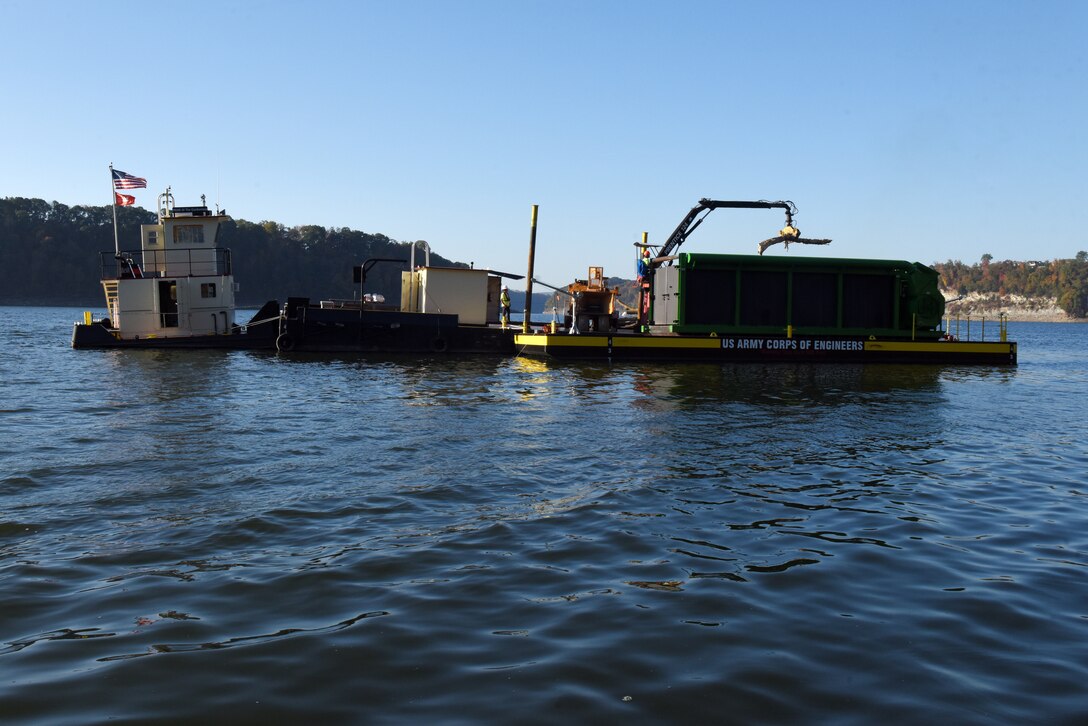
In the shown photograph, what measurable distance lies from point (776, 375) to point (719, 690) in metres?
22.6

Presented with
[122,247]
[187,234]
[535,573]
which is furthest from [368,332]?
[122,247]

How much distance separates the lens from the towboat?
3266 cm

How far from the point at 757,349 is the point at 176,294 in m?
23.5

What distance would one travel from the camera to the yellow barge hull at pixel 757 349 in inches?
1136

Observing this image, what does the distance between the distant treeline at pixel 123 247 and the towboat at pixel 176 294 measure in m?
113

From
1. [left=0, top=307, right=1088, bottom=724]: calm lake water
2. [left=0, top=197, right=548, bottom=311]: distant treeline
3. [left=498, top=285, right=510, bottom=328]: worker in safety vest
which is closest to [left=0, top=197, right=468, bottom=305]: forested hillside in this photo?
[left=0, top=197, right=548, bottom=311]: distant treeline

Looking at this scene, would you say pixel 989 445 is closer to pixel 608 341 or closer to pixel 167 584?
pixel 167 584

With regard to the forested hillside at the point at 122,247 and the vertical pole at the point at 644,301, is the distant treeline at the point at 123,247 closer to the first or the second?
the forested hillside at the point at 122,247

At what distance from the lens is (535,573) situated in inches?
240

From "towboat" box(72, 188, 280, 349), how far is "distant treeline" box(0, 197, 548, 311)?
11339 cm

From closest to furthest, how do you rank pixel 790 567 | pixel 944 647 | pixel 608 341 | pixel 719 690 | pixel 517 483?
1. pixel 719 690
2. pixel 944 647
3. pixel 790 567
4. pixel 517 483
5. pixel 608 341

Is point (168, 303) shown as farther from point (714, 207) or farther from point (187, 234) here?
point (714, 207)

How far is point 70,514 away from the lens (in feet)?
25.1

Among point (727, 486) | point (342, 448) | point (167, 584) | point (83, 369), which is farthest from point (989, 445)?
point (83, 369)
